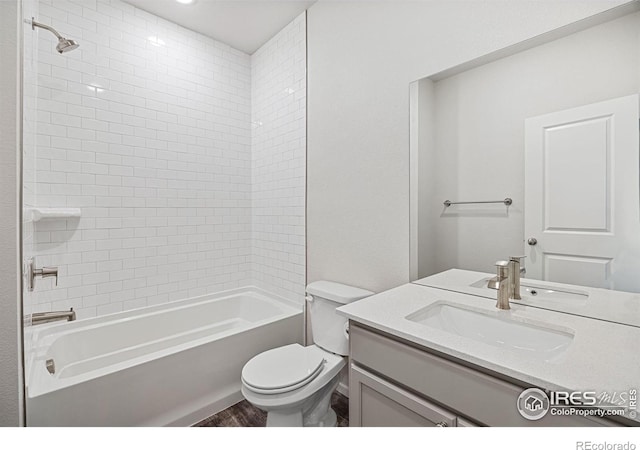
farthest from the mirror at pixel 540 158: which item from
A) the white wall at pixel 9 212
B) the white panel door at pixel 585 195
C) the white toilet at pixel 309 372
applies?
the white wall at pixel 9 212

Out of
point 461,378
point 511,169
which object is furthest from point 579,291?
point 461,378

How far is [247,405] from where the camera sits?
1892 millimetres

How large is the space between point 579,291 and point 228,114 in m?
2.65

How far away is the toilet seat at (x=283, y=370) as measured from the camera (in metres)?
1.38

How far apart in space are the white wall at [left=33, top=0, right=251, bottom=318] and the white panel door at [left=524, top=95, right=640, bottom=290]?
7.30 ft

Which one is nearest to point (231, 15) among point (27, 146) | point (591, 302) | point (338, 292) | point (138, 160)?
point (138, 160)

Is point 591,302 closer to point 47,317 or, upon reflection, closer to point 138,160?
point 47,317

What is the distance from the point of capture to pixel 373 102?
1.77m

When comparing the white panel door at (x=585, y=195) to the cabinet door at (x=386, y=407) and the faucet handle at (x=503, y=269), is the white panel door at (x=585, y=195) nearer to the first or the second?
the faucet handle at (x=503, y=269)

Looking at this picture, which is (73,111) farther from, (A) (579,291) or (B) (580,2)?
(A) (579,291)

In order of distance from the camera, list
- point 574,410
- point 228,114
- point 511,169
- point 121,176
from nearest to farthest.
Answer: point 574,410 → point 511,169 → point 121,176 → point 228,114

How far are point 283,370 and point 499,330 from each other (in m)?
0.99

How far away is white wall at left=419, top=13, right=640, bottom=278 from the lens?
105cm

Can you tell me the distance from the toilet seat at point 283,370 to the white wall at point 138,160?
118 centimetres
